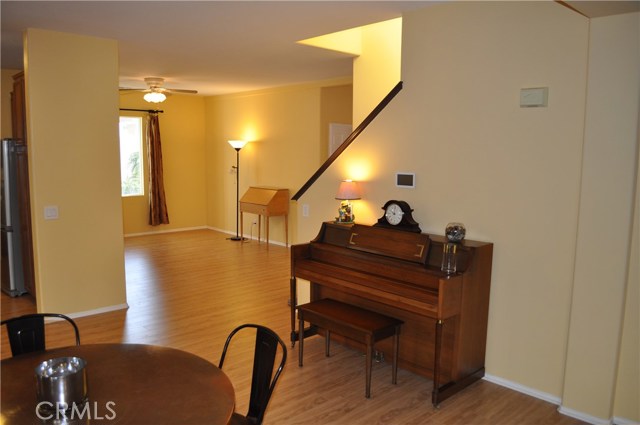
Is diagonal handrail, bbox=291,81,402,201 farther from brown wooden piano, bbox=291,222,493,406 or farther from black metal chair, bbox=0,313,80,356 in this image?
black metal chair, bbox=0,313,80,356

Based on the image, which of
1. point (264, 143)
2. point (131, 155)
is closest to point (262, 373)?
point (264, 143)

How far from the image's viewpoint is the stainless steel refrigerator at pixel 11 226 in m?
5.18

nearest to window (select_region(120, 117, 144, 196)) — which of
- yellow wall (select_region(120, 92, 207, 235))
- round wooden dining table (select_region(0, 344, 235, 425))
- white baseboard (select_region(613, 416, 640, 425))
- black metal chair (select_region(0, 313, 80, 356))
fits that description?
yellow wall (select_region(120, 92, 207, 235))

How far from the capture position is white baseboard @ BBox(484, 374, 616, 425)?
9.53 feet

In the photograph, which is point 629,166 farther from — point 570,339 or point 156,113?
point 156,113

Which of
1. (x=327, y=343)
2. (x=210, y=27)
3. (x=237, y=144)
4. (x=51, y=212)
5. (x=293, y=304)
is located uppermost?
(x=210, y=27)

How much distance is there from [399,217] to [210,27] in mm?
2155

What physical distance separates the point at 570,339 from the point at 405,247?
3.72 feet

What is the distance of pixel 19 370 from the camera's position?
203 cm

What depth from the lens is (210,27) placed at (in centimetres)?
409

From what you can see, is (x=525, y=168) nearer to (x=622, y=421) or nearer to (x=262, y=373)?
(x=622, y=421)

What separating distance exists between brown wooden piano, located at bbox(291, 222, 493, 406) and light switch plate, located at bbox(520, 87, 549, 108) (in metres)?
0.92

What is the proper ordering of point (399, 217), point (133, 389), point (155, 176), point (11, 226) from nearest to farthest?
point (133, 389) < point (399, 217) < point (11, 226) < point (155, 176)

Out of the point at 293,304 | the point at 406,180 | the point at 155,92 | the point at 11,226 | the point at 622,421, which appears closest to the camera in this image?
the point at 622,421
